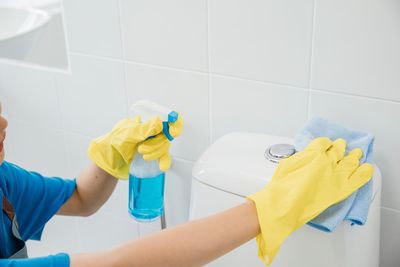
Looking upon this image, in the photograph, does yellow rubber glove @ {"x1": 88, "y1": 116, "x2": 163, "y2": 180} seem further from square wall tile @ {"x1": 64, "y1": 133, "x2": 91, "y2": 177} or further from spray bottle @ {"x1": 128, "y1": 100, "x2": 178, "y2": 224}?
square wall tile @ {"x1": 64, "y1": 133, "x2": 91, "y2": 177}

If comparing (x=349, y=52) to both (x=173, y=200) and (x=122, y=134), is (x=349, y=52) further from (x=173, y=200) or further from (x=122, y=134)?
(x=173, y=200)

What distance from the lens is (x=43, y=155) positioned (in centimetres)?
144

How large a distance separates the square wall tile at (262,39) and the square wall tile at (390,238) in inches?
11.2

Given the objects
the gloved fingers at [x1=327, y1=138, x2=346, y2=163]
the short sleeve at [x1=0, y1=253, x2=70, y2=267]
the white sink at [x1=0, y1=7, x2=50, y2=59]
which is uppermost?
the white sink at [x1=0, y1=7, x2=50, y2=59]

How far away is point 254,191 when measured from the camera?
2.83 ft

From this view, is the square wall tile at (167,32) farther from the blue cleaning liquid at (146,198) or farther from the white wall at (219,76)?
the blue cleaning liquid at (146,198)

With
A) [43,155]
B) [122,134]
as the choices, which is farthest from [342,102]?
[43,155]

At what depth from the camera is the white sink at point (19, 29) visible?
1430 millimetres

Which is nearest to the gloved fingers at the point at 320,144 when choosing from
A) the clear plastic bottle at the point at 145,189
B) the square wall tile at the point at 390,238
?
the square wall tile at the point at 390,238

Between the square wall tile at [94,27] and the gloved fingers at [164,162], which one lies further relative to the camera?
the square wall tile at [94,27]

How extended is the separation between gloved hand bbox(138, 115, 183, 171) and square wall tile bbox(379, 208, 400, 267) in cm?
40

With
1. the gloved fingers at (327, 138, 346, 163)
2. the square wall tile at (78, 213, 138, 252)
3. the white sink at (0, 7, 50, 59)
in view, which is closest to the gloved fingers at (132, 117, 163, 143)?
the gloved fingers at (327, 138, 346, 163)

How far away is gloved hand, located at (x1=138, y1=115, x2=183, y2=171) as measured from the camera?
98cm

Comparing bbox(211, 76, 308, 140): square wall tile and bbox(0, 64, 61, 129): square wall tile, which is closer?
bbox(211, 76, 308, 140): square wall tile
